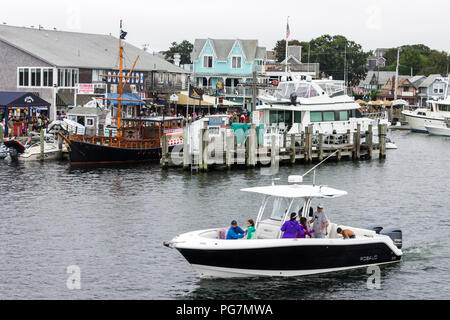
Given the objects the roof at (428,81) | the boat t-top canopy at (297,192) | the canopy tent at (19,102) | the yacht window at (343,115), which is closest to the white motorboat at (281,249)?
the boat t-top canopy at (297,192)

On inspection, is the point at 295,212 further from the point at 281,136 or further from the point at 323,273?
the point at 281,136

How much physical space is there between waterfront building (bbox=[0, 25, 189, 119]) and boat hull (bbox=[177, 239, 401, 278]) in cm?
3815

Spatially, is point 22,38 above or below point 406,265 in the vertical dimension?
above

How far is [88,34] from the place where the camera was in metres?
87.9

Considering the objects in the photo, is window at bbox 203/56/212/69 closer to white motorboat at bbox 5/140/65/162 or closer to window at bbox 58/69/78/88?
window at bbox 58/69/78/88

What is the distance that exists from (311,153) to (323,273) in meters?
29.6

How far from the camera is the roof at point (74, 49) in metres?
72.3

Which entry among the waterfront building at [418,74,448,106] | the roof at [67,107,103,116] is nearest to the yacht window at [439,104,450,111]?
the roof at [67,107,103,116]

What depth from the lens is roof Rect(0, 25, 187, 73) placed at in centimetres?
7233

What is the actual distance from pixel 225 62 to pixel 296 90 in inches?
1856

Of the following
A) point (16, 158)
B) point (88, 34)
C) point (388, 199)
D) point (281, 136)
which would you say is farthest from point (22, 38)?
point (388, 199)

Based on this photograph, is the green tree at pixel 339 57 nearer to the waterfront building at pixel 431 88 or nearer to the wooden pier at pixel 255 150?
the waterfront building at pixel 431 88

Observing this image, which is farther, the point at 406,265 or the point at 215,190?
the point at 215,190
